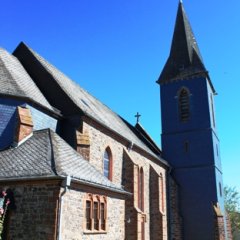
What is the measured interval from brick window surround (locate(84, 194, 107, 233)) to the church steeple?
18.3 m

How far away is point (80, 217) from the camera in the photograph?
11.7 metres

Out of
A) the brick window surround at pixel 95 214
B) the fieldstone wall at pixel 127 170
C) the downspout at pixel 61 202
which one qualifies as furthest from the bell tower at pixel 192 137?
the downspout at pixel 61 202

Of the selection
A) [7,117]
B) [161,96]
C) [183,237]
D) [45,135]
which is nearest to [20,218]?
[45,135]

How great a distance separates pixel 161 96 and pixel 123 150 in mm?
10882

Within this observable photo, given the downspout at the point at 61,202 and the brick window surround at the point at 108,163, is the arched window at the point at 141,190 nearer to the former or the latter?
the brick window surround at the point at 108,163

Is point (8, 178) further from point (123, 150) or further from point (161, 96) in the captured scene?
point (161, 96)

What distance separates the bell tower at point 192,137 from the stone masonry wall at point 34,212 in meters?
16.6

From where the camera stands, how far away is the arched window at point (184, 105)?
92.9ft

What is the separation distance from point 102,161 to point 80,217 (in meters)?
6.11

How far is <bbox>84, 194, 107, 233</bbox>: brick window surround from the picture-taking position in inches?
481

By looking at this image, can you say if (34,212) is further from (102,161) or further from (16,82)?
(102,161)

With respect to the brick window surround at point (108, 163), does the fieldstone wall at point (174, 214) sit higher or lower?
lower

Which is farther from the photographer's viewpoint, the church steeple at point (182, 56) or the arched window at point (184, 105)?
the church steeple at point (182, 56)

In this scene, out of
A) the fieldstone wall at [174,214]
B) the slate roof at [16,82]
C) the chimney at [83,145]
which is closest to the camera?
the slate roof at [16,82]
